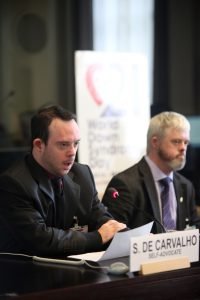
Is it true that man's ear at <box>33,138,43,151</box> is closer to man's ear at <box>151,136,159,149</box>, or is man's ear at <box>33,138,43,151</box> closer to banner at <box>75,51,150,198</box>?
man's ear at <box>151,136,159,149</box>

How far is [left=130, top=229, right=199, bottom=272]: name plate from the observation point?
2.12m

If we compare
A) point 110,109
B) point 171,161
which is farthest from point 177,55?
point 171,161

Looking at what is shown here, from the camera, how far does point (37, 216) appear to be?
8.20 feet

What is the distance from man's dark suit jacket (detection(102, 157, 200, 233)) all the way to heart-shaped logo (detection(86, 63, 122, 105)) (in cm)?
130

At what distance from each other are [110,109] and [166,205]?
4.99ft

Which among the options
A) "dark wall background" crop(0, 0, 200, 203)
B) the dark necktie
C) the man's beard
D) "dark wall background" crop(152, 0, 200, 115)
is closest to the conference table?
the dark necktie

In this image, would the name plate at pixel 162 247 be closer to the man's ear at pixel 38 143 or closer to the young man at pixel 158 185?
the man's ear at pixel 38 143

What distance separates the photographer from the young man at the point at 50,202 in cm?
247

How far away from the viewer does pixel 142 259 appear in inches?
84.0

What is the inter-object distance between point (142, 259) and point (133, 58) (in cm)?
299

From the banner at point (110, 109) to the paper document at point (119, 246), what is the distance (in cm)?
225

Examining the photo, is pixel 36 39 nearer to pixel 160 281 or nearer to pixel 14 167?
pixel 14 167

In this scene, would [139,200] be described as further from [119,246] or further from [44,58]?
[44,58]

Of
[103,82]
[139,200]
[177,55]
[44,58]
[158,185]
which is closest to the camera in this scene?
[139,200]
